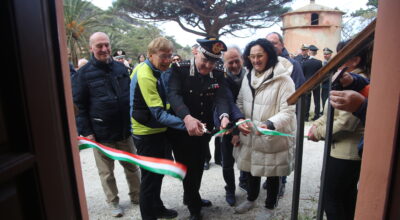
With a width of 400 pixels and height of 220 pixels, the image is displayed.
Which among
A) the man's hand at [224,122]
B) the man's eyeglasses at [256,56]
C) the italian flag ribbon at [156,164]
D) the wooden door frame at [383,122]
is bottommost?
the italian flag ribbon at [156,164]

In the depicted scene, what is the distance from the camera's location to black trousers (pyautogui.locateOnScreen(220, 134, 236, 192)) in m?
3.23

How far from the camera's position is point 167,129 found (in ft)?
8.63

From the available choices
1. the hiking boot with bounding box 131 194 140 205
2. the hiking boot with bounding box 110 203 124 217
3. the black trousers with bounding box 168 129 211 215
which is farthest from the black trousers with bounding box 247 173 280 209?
the hiking boot with bounding box 110 203 124 217

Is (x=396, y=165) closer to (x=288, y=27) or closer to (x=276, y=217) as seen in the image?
(x=276, y=217)

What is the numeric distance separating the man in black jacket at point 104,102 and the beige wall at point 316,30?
66.9ft

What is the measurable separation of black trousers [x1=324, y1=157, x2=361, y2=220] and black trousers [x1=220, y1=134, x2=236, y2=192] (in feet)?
4.35

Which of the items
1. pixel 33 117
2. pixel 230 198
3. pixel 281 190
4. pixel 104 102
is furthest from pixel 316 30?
pixel 33 117

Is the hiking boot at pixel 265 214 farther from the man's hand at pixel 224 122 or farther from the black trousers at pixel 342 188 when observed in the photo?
the man's hand at pixel 224 122

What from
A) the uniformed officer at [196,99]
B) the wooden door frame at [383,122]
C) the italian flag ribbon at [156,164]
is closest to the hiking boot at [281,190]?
the uniformed officer at [196,99]

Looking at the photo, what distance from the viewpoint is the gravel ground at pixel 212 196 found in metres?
3.04

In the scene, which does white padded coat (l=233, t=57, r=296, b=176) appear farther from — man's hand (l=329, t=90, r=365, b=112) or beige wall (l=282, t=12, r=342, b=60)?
beige wall (l=282, t=12, r=342, b=60)

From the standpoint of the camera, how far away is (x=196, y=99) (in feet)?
8.29

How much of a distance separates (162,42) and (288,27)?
21.8 m

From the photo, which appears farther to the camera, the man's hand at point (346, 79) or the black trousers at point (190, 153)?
the black trousers at point (190, 153)
